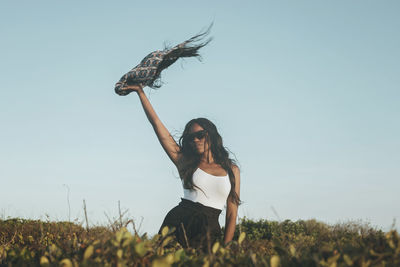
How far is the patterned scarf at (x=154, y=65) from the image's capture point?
6.03m

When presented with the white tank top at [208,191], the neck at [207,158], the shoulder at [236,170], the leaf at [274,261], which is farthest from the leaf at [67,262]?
the shoulder at [236,170]

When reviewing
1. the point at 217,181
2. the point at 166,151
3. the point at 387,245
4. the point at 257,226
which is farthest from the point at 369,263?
the point at 257,226

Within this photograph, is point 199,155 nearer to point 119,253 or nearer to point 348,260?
point 119,253

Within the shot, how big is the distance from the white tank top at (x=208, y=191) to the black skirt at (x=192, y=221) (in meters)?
0.09

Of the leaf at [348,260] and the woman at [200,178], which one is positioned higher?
the woman at [200,178]

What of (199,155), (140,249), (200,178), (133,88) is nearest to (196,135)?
(199,155)

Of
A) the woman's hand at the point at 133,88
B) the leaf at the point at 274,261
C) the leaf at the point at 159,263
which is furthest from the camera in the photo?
the woman's hand at the point at 133,88

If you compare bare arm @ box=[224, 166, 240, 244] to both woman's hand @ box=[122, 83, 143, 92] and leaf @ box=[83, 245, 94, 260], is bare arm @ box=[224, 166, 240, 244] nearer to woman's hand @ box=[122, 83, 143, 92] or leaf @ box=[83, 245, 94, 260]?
woman's hand @ box=[122, 83, 143, 92]

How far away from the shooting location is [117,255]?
2334 millimetres

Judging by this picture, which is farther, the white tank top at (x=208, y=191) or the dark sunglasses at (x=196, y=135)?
the dark sunglasses at (x=196, y=135)

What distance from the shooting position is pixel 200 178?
212 inches

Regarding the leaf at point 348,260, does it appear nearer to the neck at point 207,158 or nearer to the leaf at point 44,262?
the leaf at point 44,262

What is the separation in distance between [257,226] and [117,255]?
10.7 m

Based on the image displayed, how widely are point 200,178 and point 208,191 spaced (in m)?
0.21
